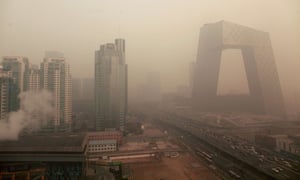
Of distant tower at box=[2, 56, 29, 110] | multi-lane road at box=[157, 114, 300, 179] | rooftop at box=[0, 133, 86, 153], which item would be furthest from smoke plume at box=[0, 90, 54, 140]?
multi-lane road at box=[157, 114, 300, 179]

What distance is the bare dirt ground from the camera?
421 cm

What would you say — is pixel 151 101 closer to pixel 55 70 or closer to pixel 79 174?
pixel 55 70

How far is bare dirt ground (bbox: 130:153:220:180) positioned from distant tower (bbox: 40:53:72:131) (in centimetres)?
339

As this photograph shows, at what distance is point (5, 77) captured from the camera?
227 inches

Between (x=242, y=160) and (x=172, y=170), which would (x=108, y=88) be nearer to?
(x=172, y=170)

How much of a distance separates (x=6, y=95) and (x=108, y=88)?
323 centimetres

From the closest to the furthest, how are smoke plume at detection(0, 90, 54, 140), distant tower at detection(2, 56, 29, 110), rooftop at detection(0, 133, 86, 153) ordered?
rooftop at detection(0, 133, 86, 153)
smoke plume at detection(0, 90, 54, 140)
distant tower at detection(2, 56, 29, 110)

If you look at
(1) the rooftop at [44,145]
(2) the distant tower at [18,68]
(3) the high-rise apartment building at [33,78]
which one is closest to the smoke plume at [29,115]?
(3) the high-rise apartment building at [33,78]

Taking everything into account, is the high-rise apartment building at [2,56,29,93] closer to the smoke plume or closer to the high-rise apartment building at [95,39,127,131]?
the smoke plume

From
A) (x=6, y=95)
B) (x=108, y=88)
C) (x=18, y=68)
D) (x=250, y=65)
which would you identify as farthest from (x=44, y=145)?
(x=250, y=65)

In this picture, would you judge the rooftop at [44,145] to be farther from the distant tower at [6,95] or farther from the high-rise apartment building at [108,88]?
the high-rise apartment building at [108,88]

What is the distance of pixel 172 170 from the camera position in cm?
459

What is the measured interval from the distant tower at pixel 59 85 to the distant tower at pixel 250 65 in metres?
7.49

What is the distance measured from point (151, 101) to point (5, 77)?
5.93 m
